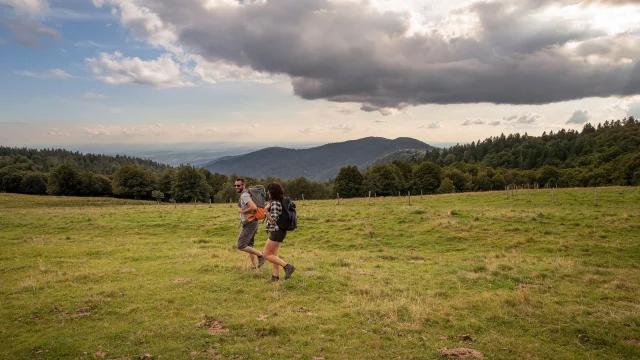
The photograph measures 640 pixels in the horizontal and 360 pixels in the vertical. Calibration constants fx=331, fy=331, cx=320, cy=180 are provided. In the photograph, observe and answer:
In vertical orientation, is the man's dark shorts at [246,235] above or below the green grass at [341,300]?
above

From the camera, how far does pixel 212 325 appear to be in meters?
7.22

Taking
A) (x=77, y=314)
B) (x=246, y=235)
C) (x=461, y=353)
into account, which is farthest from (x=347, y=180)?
(x=461, y=353)

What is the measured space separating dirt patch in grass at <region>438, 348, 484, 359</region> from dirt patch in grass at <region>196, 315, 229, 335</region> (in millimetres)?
4312

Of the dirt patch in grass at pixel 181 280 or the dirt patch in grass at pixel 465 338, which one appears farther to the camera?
the dirt patch in grass at pixel 181 280

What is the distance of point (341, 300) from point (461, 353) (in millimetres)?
3455

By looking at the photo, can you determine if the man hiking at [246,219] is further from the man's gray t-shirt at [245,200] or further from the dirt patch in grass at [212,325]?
the dirt patch in grass at [212,325]

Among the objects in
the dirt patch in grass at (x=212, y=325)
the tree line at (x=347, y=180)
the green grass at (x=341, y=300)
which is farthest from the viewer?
the tree line at (x=347, y=180)

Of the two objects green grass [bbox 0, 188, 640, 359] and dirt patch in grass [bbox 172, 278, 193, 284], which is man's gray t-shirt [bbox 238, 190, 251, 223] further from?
dirt patch in grass [bbox 172, 278, 193, 284]

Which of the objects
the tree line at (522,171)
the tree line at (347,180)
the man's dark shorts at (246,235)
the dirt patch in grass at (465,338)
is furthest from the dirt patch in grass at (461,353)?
the tree line at (347,180)

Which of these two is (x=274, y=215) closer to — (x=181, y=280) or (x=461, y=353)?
(x=181, y=280)

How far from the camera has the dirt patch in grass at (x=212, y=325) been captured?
22.7ft

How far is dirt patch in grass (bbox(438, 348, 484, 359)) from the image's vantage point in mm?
5840

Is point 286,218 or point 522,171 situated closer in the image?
point 286,218

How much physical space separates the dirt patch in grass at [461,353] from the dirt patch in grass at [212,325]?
4.31 meters
